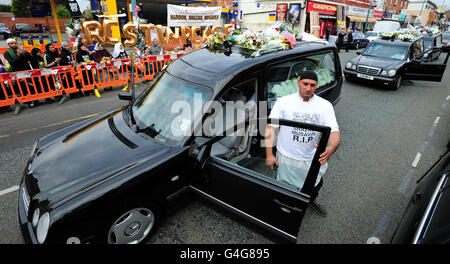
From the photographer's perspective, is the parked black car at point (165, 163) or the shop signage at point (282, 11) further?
the shop signage at point (282, 11)

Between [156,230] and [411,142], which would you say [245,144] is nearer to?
[156,230]

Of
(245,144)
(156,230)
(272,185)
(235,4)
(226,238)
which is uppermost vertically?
(235,4)

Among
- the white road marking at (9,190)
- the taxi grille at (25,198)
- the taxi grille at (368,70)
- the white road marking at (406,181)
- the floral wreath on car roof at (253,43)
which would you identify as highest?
the floral wreath on car roof at (253,43)

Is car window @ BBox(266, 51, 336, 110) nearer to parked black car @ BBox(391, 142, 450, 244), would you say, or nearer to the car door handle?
the car door handle

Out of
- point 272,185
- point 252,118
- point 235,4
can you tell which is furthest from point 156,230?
point 235,4

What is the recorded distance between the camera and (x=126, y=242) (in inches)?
95.7

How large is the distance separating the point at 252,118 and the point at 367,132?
3.77 m

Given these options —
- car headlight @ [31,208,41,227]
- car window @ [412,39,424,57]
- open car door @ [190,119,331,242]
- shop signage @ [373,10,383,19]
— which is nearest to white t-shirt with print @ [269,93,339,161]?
open car door @ [190,119,331,242]

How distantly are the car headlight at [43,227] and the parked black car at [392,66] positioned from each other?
10.2 meters

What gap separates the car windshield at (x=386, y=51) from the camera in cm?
908

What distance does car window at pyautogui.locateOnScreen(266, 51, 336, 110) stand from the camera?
3.67 m

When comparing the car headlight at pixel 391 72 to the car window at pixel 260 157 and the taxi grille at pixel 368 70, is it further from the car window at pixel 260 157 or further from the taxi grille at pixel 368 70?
the car window at pixel 260 157

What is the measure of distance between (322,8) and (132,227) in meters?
36.1

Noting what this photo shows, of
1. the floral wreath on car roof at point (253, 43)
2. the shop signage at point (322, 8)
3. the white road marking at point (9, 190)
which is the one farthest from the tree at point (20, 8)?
the floral wreath on car roof at point (253, 43)
